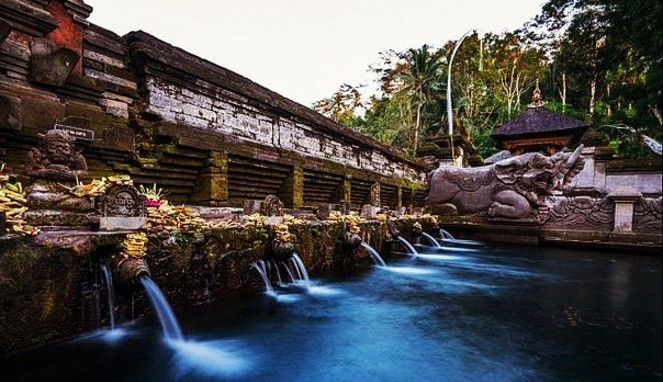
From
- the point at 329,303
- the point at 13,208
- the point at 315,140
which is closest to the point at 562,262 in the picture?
the point at 329,303

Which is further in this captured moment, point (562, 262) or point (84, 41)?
point (562, 262)

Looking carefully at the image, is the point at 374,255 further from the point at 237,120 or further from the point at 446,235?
the point at 446,235

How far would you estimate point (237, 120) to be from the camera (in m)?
Result: 7.11

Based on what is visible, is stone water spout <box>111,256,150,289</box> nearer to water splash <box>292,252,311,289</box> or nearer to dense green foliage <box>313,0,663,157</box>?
water splash <box>292,252,311,289</box>

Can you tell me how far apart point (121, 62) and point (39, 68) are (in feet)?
4.06

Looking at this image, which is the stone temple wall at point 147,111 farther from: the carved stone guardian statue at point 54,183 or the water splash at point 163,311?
the water splash at point 163,311

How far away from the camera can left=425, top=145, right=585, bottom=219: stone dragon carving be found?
10109 millimetres

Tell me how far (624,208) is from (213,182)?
34.6 feet

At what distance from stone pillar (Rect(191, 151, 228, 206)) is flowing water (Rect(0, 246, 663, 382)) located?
2608 mm

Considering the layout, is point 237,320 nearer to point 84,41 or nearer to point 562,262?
point 84,41

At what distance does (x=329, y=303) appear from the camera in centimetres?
428

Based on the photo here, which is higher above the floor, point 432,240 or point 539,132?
point 539,132

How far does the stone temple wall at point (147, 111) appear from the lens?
4.20 meters

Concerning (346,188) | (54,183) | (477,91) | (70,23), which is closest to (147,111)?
(70,23)
